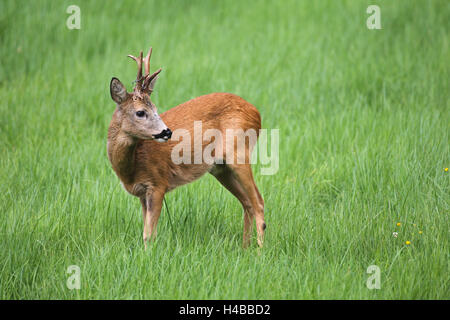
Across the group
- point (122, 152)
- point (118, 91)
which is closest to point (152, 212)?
point (122, 152)

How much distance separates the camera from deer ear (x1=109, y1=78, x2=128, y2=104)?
475cm

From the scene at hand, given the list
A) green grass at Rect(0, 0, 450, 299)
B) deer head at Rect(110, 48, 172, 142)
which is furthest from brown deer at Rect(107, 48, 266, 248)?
green grass at Rect(0, 0, 450, 299)

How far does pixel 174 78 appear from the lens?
29.4 feet

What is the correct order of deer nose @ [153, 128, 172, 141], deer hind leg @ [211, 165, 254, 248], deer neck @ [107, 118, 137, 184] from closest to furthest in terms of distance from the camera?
deer nose @ [153, 128, 172, 141], deer neck @ [107, 118, 137, 184], deer hind leg @ [211, 165, 254, 248]

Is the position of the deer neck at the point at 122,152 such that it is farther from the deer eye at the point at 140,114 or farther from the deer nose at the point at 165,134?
the deer nose at the point at 165,134

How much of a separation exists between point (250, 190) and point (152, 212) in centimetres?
89

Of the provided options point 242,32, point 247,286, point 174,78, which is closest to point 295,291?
point 247,286

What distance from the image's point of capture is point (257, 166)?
6.97 metres

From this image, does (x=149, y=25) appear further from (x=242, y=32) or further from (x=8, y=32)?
(x=8, y=32)

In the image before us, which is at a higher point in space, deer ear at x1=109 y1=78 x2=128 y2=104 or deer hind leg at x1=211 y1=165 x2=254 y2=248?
deer ear at x1=109 y1=78 x2=128 y2=104

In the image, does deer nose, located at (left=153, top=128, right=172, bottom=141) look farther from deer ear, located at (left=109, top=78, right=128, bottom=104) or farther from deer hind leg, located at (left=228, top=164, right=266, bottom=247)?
deer hind leg, located at (left=228, top=164, right=266, bottom=247)

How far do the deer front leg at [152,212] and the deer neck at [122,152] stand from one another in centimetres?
25

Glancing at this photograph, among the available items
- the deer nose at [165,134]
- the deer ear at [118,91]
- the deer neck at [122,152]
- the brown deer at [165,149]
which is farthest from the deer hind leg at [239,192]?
the deer ear at [118,91]

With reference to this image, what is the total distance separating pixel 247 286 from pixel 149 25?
725cm
